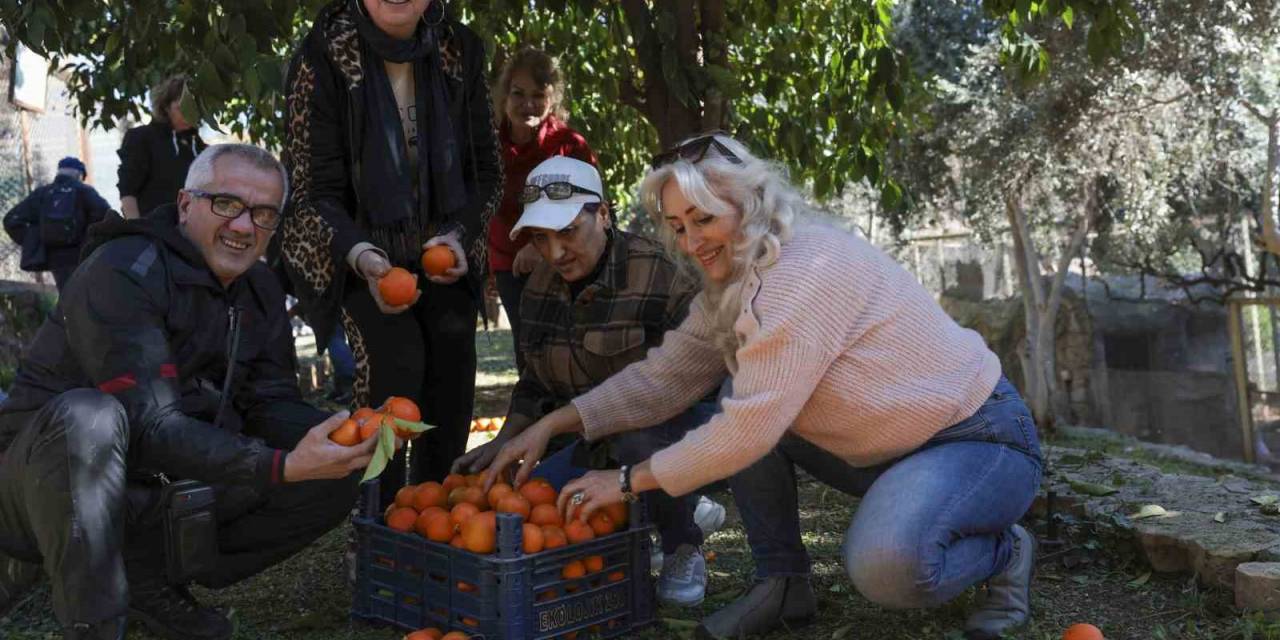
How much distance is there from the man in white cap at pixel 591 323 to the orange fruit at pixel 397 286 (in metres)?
0.34

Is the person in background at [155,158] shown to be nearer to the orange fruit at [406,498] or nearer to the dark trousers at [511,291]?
the dark trousers at [511,291]

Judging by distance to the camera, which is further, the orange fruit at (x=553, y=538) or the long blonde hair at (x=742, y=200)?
the orange fruit at (x=553, y=538)

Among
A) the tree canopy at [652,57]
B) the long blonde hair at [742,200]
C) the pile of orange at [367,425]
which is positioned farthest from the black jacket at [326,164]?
the long blonde hair at [742,200]

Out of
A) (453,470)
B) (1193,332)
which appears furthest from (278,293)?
(1193,332)

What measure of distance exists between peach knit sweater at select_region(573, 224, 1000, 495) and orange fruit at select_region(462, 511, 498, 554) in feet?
1.42

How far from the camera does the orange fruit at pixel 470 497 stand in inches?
128

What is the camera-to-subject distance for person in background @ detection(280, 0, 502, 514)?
12.2 feet

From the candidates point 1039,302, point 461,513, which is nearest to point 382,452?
point 461,513

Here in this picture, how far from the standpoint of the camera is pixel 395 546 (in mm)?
3256

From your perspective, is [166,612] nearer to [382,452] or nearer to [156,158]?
[382,452]

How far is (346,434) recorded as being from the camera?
2.95 m

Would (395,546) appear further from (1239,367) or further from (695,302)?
(1239,367)

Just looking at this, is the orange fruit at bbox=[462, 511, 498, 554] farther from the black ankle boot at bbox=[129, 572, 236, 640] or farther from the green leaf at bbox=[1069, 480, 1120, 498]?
the green leaf at bbox=[1069, 480, 1120, 498]

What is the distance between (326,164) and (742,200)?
1.48 meters
